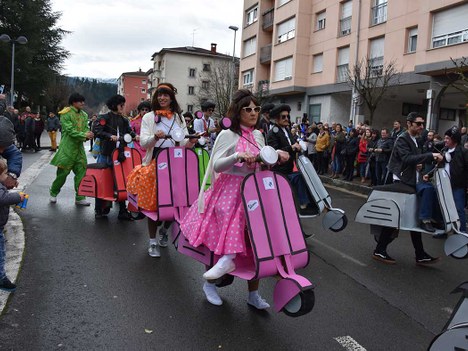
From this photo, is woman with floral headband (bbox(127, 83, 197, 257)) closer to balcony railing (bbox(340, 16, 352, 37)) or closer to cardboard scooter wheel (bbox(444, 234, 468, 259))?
cardboard scooter wheel (bbox(444, 234, 468, 259))

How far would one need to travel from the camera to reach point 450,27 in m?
18.5

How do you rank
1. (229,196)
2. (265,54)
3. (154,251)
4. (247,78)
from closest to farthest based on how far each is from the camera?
(229,196), (154,251), (265,54), (247,78)

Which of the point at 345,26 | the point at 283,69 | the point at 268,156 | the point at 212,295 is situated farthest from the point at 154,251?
the point at 283,69

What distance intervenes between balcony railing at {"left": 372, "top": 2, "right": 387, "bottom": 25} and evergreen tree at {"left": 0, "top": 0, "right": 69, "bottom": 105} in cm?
2684

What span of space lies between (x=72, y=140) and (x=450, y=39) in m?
16.5

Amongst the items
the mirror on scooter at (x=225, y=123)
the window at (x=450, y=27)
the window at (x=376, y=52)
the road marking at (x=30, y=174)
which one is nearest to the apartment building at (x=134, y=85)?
the window at (x=376, y=52)

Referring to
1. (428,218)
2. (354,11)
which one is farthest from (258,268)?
(354,11)

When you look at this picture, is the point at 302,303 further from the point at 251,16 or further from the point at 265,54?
the point at 251,16

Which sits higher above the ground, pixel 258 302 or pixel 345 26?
pixel 345 26

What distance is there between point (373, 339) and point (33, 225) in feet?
16.3

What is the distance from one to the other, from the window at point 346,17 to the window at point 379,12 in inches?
73.0

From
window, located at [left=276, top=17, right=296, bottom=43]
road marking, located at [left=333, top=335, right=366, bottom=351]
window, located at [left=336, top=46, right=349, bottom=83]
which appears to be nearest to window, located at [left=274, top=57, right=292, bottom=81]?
window, located at [left=276, top=17, right=296, bottom=43]

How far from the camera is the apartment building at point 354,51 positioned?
18844 millimetres

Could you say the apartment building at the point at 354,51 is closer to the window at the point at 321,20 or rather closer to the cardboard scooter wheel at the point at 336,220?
the window at the point at 321,20
